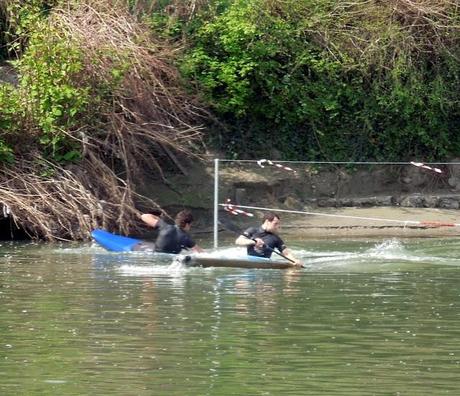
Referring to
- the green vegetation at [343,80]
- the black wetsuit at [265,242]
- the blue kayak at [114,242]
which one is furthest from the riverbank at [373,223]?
the black wetsuit at [265,242]

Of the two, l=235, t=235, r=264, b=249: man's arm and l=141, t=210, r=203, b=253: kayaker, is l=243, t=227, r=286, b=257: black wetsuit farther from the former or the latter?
l=141, t=210, r=203, b=253: kayaker

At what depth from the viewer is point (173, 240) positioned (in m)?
22.2

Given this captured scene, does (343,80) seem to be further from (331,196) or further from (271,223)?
(271,223)

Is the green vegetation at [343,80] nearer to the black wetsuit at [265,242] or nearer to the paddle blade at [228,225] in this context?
the paddle blade at [228,225]

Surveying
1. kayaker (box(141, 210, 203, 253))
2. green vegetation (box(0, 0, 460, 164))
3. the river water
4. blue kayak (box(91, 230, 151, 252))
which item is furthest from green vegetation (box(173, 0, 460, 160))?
the river water

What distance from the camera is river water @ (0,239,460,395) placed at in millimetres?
11945

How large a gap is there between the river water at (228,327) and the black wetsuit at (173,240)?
297mm

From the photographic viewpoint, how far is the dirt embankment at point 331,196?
2767cm

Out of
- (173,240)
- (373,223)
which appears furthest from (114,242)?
(373,223)

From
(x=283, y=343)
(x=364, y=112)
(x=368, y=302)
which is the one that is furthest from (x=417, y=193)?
(x=283, y=343)

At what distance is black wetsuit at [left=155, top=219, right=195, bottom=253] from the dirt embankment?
5303mm

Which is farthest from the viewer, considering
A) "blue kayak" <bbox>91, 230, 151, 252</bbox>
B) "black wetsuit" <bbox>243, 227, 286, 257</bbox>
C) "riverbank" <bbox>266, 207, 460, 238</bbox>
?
"riverbank" <bbox>266, 207, 460, 238</bbox>

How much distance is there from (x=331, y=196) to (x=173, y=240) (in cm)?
861

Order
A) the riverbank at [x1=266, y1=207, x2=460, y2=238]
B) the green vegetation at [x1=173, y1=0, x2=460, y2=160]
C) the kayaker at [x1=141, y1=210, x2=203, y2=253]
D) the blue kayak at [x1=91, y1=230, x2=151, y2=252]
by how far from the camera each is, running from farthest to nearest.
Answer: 1. the green vegetation at [x1=173, y1=0, x2=460, y2=160]
2. the riverbank at [x1=266, y1=207, x2=460, y2=238]
3. the blue kayak at [x1=91, y1=230, x2=151, y2=252]
4. the kayaker at [x1=141, y1=210, x2=203, y2=253]
